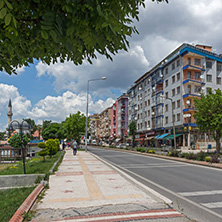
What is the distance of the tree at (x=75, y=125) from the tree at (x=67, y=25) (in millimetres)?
47135

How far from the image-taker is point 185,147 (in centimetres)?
4219

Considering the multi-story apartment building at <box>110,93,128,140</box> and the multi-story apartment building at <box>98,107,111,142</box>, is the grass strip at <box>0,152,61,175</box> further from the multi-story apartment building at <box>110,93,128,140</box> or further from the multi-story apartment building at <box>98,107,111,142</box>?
the multi-story apartment building at <box>98,107,111,142</box>

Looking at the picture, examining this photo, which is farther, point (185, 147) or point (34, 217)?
point (185, 147)

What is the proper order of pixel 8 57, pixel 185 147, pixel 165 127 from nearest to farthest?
pixel 8 57, pixel 185 147, pixel 165 127

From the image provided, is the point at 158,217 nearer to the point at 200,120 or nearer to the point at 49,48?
the point at 49,48

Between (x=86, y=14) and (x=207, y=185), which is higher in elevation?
(x=86, y=14)

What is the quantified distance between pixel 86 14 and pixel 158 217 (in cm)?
402

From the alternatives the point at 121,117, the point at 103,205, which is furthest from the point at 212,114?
the point at 121,117

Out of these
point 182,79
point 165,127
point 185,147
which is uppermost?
point 182,79

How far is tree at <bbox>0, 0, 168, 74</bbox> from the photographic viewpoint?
2.72 meters

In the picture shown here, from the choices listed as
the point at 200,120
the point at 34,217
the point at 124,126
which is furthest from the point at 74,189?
the point at 124,126

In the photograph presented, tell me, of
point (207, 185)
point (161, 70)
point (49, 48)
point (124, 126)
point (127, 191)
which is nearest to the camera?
point (49, 48)

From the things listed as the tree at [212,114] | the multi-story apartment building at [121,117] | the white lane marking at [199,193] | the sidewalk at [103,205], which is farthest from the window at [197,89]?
the multi-story apartment building at [121,117]

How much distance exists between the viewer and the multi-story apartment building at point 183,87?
142 ft
